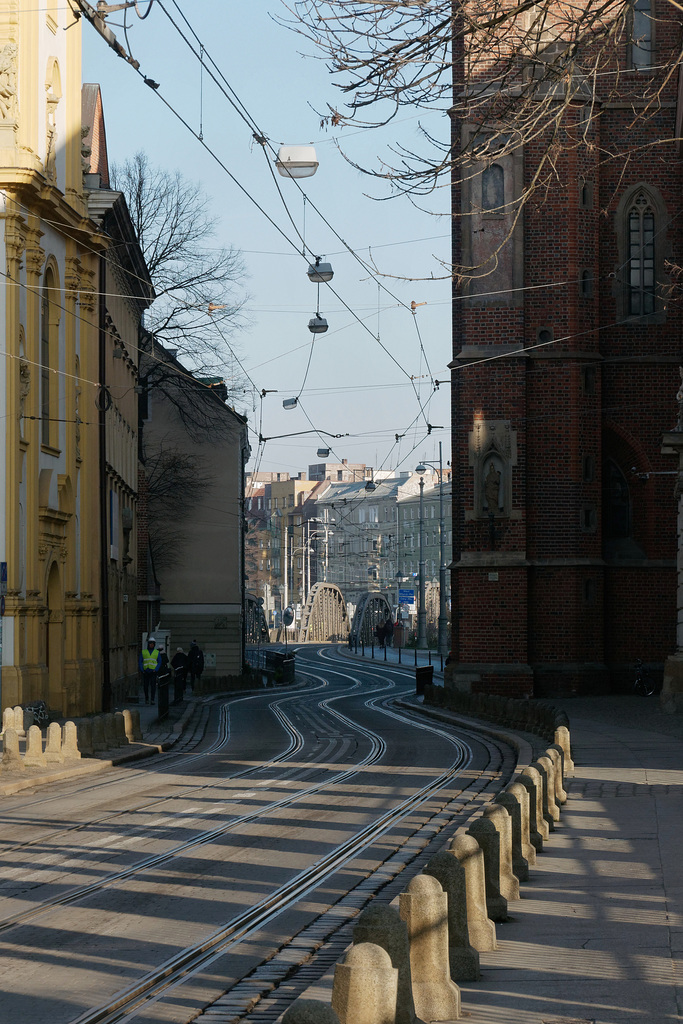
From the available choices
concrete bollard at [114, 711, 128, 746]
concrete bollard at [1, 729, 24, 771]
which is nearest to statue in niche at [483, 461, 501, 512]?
concrete bollard at [114, 711, 128, 746]

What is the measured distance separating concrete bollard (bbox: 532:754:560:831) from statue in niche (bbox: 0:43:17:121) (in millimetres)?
18924

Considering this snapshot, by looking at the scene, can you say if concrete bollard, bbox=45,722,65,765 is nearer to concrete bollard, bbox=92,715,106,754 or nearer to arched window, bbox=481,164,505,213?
concrete bollard, bbox=92,715,106,754

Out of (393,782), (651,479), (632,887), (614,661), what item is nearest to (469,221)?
(651,479)

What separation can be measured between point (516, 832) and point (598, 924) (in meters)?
1.49

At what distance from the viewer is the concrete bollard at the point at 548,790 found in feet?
40.3

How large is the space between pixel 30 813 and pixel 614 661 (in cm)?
2189

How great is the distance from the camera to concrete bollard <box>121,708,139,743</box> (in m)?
23.4

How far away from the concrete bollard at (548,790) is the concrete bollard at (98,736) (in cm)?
983

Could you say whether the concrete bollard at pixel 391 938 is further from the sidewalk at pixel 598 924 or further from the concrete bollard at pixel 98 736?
the concrete bollard at pixel 98 736

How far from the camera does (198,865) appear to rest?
35.6 feet

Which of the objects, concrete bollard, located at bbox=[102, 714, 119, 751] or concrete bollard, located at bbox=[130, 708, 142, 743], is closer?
concrete bollard, located at bbox=[102, 714, 119, 751]

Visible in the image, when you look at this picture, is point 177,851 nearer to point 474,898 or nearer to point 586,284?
point 474,898

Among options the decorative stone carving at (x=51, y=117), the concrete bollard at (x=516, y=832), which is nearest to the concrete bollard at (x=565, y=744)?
the concrete bollard at (x=516, y=832)

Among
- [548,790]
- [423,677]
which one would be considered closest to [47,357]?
[423,677]
